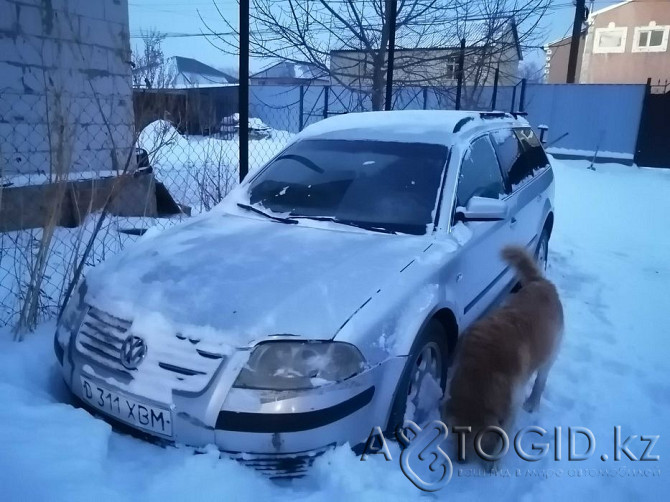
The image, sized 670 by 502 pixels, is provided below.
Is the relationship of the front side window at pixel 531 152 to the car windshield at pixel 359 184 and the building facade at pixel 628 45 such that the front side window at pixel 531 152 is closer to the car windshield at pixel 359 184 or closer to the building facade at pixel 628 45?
the car windshield at pixel 359 184

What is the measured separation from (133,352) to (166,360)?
165 millimetres

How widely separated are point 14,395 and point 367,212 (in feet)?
6.56

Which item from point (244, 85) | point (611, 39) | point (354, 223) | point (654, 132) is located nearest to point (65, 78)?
point (244, 85)

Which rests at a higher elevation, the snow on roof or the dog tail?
the snow on roof

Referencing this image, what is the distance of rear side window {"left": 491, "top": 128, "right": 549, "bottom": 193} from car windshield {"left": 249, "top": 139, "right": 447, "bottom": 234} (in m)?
0.91

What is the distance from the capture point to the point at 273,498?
76.2 inches

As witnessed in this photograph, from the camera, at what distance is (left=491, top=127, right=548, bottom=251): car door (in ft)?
12.9

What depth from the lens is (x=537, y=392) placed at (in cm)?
292

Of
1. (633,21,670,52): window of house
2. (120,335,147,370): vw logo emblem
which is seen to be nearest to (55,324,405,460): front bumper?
(120,335,147,370): vw logo emblem

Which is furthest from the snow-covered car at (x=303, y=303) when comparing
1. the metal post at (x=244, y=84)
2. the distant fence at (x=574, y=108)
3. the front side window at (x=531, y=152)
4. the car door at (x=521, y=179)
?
the distant fence at (x=574, y=108)

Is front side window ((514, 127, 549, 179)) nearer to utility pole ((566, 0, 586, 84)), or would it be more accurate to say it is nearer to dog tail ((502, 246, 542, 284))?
dog tail ((502, 246, 542, 284))

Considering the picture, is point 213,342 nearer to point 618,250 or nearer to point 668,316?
point 668,316

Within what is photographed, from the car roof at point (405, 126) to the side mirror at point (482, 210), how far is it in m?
0.52

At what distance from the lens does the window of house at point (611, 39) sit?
3206 cm
